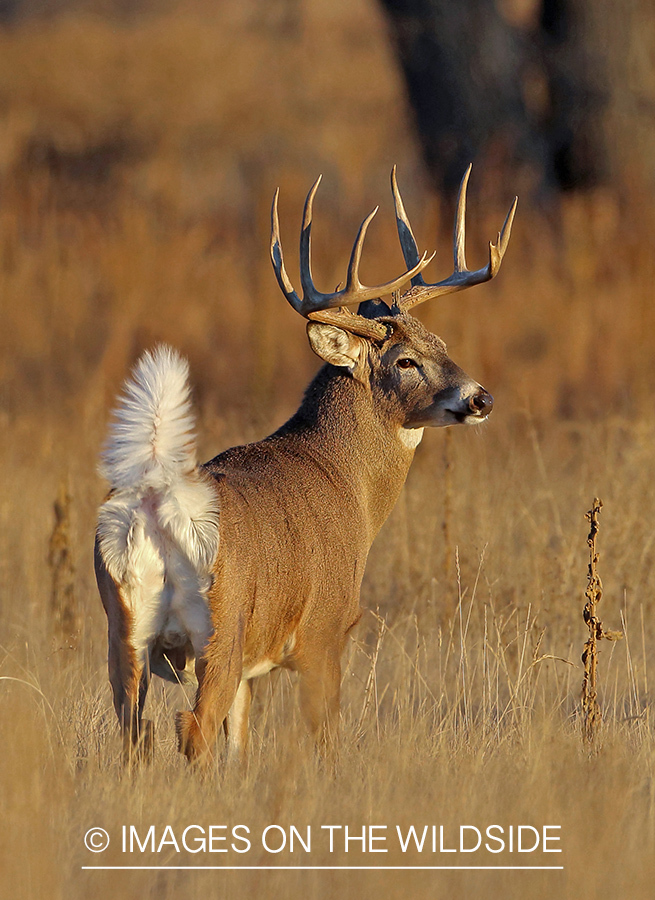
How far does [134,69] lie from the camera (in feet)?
89.3

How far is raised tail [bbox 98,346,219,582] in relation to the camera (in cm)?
369

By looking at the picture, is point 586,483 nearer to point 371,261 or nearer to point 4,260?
point 371,261

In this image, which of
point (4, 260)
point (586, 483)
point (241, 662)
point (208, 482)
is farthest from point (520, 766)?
point (4, 260)

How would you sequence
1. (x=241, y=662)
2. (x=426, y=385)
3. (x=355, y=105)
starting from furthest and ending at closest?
(x=355, y=105) < (x=426, y=385) < (x=241, y=662)

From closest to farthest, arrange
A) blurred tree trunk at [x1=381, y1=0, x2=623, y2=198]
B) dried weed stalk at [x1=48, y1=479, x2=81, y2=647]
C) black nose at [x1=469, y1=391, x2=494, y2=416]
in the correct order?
black nose at [x1=469, y1=391, x2=494, y2=416] < dried weed stalk at [x1=48, y1=479, x2=81, y2=647] < blurred tree trunk at [x1=381, y1=0, x2=623, y2=198]

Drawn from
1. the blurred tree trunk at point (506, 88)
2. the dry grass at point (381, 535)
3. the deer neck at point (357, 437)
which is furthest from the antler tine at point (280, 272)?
the blurred tree trunk at point (506, 88)

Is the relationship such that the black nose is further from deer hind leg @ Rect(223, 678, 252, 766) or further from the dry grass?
deer hind leg @ Rect(223, 678, 252, 766)

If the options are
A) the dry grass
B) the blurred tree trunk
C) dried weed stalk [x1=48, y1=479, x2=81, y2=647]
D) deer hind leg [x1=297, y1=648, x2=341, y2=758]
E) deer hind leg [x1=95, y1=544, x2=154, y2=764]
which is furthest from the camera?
the blurred tree trunk

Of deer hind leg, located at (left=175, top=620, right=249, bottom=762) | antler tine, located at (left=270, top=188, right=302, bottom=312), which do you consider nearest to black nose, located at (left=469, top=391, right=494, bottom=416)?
antler tine, located at (left=270, top=188, right=302, bottom=312)

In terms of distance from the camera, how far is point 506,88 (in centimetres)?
1168

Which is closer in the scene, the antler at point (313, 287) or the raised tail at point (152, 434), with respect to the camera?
the raised tail at point (152, 434)

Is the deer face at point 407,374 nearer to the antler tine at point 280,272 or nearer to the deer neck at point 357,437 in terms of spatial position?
the deer neck at point 357,437

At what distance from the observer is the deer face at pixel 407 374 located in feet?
15.4

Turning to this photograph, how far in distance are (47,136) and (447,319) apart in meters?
9.67
